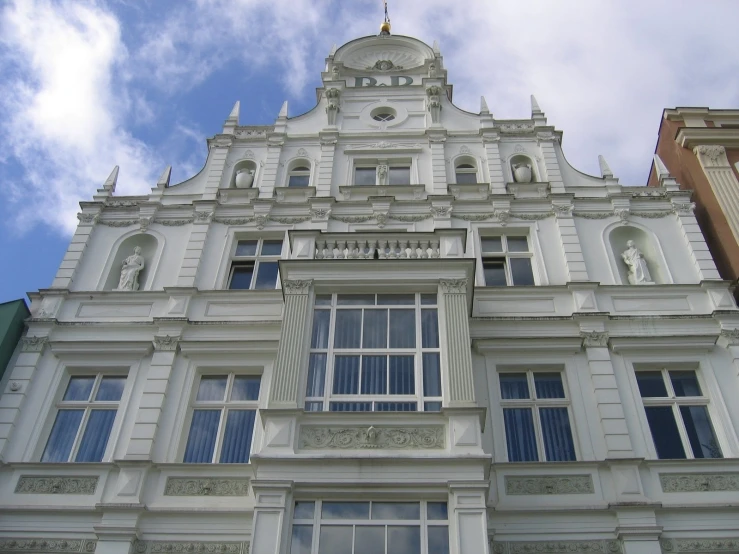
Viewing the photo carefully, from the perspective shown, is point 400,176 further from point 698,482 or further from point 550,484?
point 698,482

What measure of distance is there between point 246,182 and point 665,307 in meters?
12.6

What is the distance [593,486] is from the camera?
53.7ft

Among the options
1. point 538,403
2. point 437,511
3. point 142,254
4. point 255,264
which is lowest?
point 437,511

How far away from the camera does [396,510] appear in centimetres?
1463

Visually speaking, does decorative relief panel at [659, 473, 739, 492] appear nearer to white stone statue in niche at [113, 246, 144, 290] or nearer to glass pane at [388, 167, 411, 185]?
glass pane at [388, 167, 411, 185]

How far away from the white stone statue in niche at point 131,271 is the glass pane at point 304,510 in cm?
908

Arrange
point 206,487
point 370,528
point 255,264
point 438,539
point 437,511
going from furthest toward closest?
1. point 255,264
2. point 206,487
3. point 437,511
4. point 370,528
5. point 438,539

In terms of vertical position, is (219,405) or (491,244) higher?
(491,244)

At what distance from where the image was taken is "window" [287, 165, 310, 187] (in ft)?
80.6

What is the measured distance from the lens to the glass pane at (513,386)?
1848 cm

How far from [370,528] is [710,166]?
51.9 ft

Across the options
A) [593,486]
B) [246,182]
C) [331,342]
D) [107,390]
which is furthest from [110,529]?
[246,182]

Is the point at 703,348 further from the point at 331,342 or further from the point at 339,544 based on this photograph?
the point at 339,544

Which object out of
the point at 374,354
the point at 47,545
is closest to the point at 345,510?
the point at 374,354
